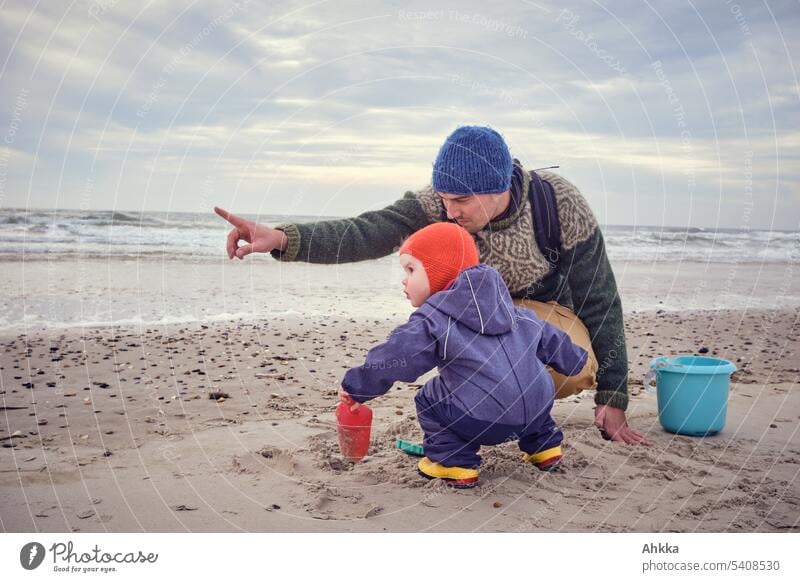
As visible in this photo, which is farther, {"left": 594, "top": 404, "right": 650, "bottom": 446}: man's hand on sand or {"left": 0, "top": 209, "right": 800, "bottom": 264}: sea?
{"left": 0, "top": 209, "right": 800, "bottom": 264}: sea

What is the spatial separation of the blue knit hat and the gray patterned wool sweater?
0.32 meters

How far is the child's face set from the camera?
131 inches

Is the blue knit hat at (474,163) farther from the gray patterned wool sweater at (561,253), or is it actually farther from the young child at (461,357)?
the young child at (461,357)

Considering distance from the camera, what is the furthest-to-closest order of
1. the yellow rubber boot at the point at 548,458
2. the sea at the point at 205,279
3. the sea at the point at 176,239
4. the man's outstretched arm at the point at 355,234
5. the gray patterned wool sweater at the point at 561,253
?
the sea at the point at 176,239
the sea at the point at 205,279
the gray patterned wool sweater at the point at 561,253
the man's outstretched arm at the point at 355,234
the yellow rubber boot at the point at 548,458

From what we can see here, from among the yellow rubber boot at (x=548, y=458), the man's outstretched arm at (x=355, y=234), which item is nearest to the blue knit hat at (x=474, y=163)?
the man's outstretched arm at (x=355, y=234)

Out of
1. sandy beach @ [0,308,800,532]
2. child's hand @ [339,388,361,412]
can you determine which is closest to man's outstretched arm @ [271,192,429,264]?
child's hand @ [339,388,361,412]

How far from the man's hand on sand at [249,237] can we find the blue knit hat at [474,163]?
0.86 m

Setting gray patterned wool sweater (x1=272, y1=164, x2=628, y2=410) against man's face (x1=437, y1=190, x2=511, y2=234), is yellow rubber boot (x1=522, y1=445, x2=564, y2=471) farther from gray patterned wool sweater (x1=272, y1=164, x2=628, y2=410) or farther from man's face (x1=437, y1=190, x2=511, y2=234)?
man's face (x1=437, y1=190, x2=511, y2=234)

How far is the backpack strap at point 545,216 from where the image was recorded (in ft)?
13.3

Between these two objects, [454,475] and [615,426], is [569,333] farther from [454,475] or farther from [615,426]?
[454,475]
